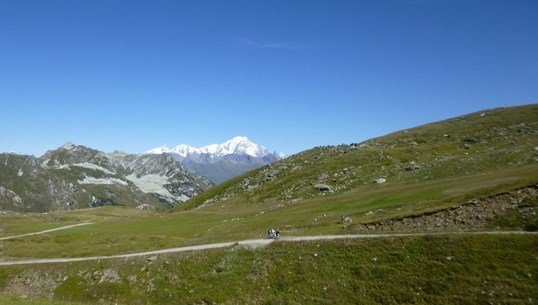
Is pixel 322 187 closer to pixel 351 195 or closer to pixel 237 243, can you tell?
pixel 351 195

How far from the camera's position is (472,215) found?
127ft

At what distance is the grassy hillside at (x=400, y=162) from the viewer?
82375 mm

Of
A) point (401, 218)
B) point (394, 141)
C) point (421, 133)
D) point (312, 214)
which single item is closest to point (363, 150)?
point (394, 141)

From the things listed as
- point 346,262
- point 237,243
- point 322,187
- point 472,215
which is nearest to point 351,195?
point 322,187

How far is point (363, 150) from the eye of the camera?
405 ft

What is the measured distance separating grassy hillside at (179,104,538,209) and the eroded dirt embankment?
122 ft

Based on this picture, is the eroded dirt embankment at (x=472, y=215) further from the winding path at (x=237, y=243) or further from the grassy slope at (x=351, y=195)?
the winding path at (x=237, y=243)

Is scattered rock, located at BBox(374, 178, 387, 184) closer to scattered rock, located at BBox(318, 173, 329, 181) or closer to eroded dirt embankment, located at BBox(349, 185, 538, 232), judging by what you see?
scattered rock, located at BBox(318, 173, 329, 181)

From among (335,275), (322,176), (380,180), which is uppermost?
(322,176)

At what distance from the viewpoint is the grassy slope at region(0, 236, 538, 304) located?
28844 millimetres

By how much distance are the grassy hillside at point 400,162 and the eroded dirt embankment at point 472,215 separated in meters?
37.1

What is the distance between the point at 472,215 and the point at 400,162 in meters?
68.1

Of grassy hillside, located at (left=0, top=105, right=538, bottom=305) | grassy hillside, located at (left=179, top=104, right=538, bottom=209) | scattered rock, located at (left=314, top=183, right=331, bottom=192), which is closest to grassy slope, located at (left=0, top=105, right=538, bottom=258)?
grassy hillside, located at (left=179, top=104, right=538, bottom=209)

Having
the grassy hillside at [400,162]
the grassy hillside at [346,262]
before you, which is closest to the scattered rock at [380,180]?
the grassy hillside at [400,162]
